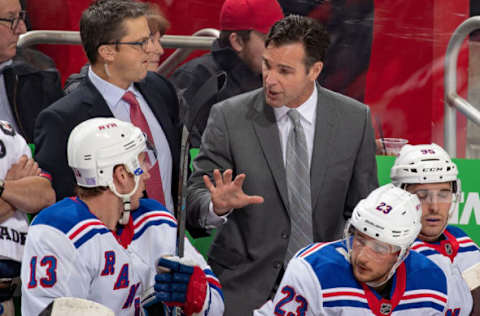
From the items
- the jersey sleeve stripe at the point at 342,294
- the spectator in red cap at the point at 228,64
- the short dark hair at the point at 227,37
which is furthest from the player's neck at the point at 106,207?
the short dark hair at the point at 227,37

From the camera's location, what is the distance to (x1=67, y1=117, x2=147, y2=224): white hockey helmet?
10.8ft

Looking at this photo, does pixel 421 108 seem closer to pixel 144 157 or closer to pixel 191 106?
pixel 191 106

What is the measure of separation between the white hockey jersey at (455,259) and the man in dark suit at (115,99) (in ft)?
4.33

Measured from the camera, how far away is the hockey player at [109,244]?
317 centimetres

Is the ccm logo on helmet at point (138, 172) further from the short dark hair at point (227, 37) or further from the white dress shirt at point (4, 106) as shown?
the short dark hair at point (227, 37)

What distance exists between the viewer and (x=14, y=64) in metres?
4.36

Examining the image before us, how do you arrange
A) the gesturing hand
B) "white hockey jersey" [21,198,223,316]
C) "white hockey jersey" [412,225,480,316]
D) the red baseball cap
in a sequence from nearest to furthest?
"white hockey jersey" [21,198,223,316], the gesturing hand, "white hockey jersey" [412,225,480,316], the red baseball cap

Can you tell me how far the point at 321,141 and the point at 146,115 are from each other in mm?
893

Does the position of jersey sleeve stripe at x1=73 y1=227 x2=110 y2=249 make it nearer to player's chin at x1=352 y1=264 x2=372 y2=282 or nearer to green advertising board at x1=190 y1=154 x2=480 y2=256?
player's chin at x1=352 y1=264 x2=372 y2=282

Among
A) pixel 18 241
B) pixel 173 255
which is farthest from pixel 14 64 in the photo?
pixel 173 255

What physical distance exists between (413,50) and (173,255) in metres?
2.83

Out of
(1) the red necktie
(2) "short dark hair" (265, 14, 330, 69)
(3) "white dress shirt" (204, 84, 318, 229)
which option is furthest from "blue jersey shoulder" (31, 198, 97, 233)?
(2) "short dark hair" (265, 14, 330, 69)

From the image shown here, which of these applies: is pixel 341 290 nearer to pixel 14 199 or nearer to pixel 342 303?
pixel 342 303

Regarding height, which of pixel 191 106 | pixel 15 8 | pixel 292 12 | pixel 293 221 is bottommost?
pixel 293 221
